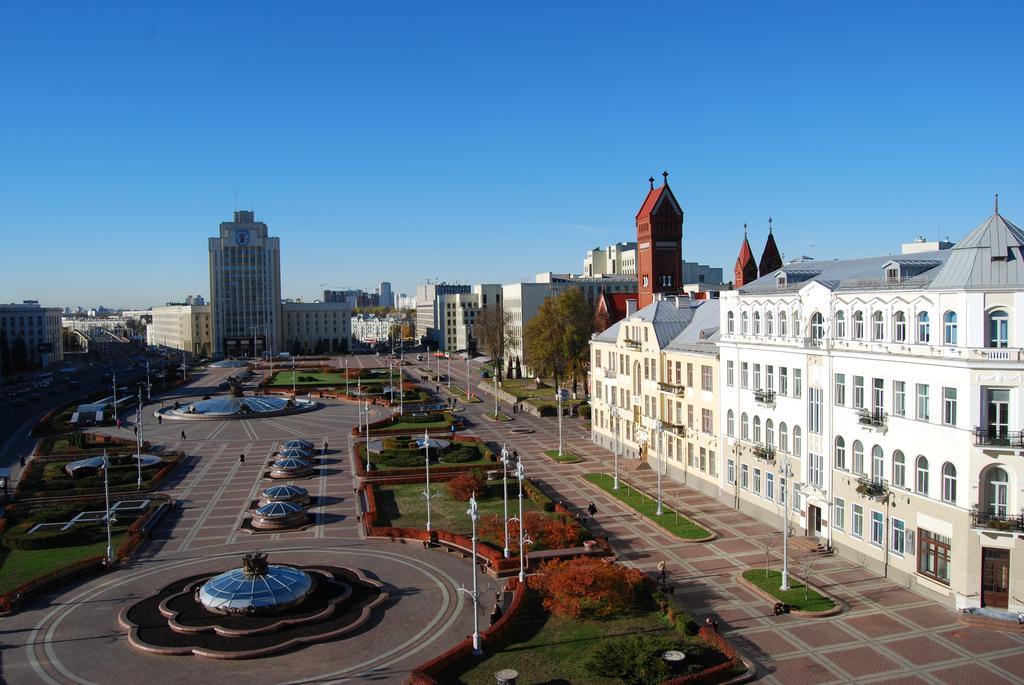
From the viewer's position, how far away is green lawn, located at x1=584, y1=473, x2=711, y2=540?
46.7 metres

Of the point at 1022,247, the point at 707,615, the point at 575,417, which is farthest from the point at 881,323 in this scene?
the point at 575,417

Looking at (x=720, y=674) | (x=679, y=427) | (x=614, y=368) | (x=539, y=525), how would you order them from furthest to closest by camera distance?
1. (x=614, y=368)
2. (x=679, y=427)
3. (x=539, y=525)
4. (x=720, y=674)

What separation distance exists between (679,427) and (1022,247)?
29.9 metres

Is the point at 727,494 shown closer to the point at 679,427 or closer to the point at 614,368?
the point at 679,427

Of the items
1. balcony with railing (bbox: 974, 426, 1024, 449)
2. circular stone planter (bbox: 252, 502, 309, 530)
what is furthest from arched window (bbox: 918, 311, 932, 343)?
circular stone planter (bbox: 252, 502, 309, 530)

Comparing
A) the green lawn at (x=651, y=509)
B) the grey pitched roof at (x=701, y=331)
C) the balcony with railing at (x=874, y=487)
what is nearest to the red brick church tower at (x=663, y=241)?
the grey pitched roof at (x=701, y=331)

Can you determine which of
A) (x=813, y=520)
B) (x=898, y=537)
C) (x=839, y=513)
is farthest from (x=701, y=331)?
(x=898, y=537)

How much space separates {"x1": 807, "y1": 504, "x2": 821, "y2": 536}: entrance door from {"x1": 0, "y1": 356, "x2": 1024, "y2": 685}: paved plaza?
2585mm

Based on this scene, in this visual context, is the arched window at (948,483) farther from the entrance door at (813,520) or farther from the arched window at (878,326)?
the entrance door at (813,520)

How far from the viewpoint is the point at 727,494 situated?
53281mm

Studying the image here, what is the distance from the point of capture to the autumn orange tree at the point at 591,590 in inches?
1328

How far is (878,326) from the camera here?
128 feet

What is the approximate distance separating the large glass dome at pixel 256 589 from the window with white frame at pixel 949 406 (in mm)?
28923

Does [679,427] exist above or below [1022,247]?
below
